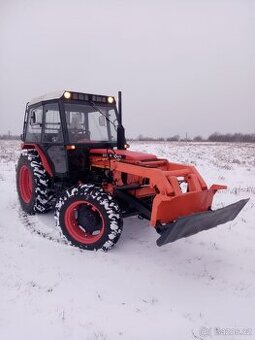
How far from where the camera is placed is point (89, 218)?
18.8 feet

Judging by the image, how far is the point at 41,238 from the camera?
6.09 meters

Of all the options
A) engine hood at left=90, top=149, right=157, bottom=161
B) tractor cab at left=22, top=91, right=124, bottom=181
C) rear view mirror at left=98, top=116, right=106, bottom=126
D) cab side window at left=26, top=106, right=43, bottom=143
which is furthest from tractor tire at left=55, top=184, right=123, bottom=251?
cab side window at left=26, top=106, right=43, bottom=143

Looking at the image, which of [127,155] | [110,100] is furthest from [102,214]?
[110,100]

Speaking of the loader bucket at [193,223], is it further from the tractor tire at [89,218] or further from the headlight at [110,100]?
the headlight at [110,100]

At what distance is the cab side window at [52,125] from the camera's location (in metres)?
6.41

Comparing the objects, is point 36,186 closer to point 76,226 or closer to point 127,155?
point 76,226

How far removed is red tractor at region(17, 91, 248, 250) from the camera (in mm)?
5090

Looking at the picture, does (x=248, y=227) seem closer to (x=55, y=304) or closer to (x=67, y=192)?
(x=67, y=192)

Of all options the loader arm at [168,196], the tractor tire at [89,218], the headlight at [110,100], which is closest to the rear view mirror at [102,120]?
the headlight at [110,100]

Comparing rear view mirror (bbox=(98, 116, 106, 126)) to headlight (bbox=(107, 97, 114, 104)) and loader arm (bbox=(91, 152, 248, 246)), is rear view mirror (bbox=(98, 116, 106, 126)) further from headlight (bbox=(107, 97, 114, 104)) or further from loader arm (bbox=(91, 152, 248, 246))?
loader arm (bbox=(91, 152, 248, 246))

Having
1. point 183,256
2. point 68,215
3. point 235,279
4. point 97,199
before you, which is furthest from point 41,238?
point 235,279

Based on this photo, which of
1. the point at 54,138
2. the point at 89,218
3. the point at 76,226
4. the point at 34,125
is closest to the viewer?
the point at 89,218

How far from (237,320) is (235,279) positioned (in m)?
0.95

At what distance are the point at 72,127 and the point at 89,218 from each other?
67.6 inches
